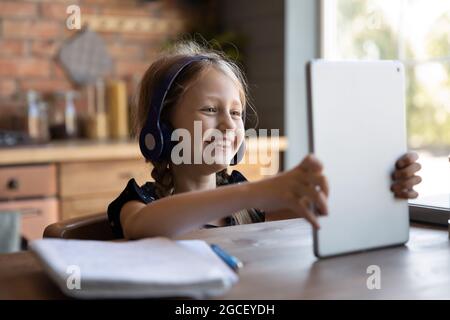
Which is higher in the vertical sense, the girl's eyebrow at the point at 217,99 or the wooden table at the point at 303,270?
the girl's eyebrow at the point at 217,99

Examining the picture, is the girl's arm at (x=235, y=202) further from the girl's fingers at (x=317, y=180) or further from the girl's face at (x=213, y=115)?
the girl's face at (x=213, y=115)

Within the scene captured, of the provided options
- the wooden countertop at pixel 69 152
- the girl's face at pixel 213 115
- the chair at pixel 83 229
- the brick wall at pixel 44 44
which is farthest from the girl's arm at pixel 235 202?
the brick wall at pixel 44 44

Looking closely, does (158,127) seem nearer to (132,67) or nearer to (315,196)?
(315,196)

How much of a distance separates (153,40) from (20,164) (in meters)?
1.19

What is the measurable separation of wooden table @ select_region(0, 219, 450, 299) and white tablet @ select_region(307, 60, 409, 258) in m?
0.03

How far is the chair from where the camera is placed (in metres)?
1.11

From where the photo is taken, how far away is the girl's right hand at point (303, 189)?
2.57 feet

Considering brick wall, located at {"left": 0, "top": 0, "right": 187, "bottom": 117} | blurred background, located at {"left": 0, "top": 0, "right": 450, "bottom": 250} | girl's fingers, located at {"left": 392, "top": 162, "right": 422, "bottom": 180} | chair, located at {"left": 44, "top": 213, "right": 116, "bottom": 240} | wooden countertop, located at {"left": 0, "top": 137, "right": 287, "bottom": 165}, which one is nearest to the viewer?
girl's fingers, located at {"left": 392, "top": 162, "right": 422, "bottom": 180}

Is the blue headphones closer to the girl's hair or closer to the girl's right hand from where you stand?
the girl's hair

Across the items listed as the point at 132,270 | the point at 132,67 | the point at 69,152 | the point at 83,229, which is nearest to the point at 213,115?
the point at 83,229

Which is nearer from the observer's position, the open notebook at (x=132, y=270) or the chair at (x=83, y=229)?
the open notebook at (x=132, y=270)

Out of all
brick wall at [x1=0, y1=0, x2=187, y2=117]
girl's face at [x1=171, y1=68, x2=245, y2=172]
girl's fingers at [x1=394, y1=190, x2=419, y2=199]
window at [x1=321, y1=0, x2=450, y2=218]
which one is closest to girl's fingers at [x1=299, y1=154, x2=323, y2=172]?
girl's fingers at [x1=394, y1=190, x2=419, y2=199]

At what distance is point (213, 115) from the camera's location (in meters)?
1.24

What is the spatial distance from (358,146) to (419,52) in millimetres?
2216
